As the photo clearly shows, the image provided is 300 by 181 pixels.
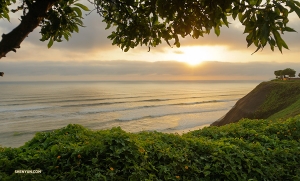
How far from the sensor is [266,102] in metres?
21.6

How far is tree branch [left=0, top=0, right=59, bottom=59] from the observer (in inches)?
113

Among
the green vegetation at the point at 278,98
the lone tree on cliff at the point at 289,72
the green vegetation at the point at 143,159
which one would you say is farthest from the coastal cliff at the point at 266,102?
the green vegetation at the point at 143,159

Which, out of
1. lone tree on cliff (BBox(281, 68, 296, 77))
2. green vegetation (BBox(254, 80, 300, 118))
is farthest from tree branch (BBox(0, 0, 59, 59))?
lone tree on cliff (BBox(281, 68, 296, 77))

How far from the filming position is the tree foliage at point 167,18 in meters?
2.30

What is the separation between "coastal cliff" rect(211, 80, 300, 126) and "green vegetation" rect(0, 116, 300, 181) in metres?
15.4

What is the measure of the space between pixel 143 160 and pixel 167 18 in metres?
2.39

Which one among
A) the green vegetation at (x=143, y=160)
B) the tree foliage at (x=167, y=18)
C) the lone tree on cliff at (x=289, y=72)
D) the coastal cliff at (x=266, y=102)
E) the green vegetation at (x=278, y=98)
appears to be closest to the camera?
the tree foliage at (x=167, y=18)

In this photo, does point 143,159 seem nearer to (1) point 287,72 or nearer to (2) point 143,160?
(2) point 143,160

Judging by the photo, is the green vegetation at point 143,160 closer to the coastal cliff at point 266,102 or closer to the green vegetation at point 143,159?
the green vegetation at point 143,159

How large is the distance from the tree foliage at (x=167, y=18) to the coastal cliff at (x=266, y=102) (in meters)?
18.3

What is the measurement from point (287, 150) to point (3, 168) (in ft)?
18.0

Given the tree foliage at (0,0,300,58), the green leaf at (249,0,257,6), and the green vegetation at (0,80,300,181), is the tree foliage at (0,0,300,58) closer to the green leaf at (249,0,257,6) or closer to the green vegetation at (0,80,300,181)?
the green leaf at (249,0,257,6)

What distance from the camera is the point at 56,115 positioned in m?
37.9

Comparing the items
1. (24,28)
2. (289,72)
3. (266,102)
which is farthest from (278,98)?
(24,28)
